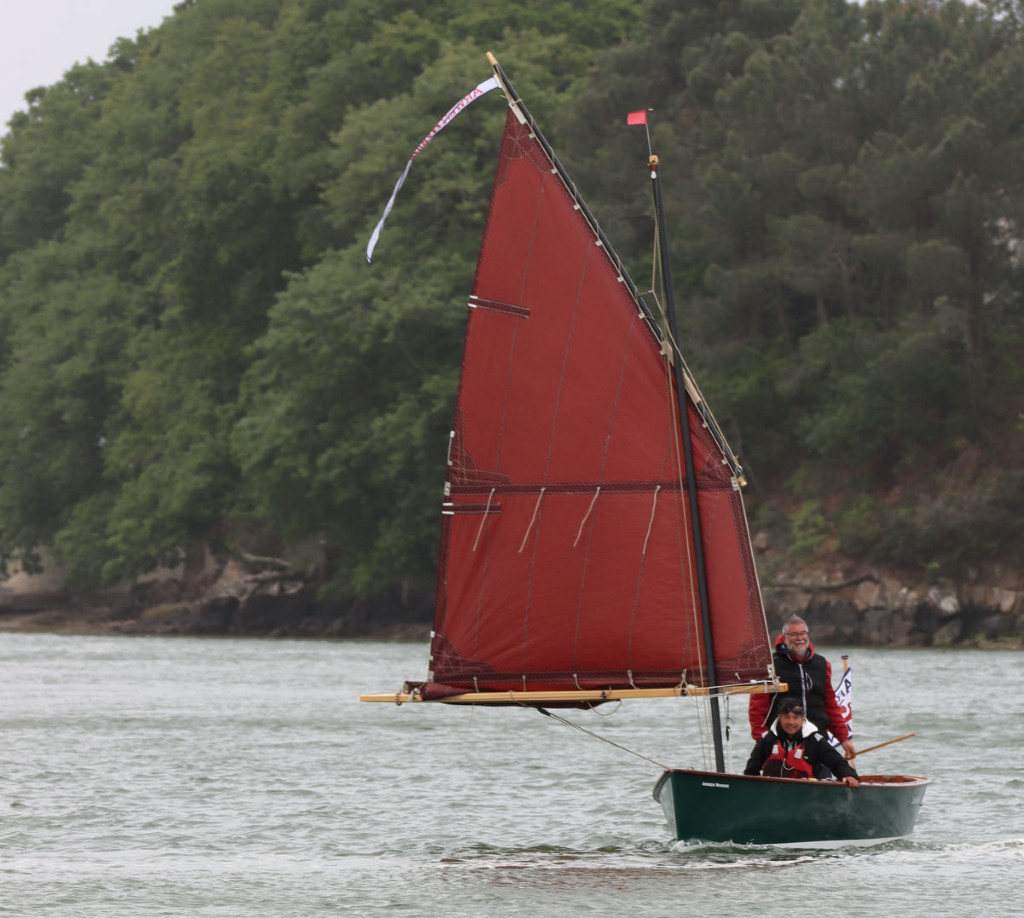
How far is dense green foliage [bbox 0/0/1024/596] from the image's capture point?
64250 millimetres

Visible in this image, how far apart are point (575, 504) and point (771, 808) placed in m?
3.48

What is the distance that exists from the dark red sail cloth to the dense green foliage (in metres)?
42.4

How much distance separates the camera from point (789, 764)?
20.1 metres

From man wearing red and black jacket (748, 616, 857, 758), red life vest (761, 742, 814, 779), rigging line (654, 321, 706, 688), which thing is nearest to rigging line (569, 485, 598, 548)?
rigging line (654, 321, 706, 688)

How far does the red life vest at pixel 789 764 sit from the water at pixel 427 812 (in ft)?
3.08

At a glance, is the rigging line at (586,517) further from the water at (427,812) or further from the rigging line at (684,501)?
the water at (427,812)

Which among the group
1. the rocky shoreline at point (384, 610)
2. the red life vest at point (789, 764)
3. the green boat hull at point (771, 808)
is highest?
the rocky shoreline at point (384, 610)

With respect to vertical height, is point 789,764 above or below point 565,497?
below

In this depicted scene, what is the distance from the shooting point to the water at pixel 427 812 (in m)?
19.3

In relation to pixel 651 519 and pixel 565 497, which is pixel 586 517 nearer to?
pixel 565 497

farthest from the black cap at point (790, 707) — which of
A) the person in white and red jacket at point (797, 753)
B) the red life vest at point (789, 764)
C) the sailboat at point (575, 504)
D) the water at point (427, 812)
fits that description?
the water at point (427, 812)

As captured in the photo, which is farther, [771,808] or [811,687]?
[811,687]

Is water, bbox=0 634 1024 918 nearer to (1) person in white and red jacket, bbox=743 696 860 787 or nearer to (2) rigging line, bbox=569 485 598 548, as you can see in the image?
(1) person in white and red jacket, bbox=743 696 860 787

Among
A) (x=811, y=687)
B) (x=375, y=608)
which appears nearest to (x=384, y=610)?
(x=375, y=608)
